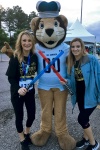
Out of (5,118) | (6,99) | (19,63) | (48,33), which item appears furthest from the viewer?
(6,99)

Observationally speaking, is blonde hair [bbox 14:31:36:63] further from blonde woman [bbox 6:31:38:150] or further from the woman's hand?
the woman's hand

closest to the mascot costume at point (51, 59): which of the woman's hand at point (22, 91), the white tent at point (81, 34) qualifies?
the woman's hand at point (22, 91)

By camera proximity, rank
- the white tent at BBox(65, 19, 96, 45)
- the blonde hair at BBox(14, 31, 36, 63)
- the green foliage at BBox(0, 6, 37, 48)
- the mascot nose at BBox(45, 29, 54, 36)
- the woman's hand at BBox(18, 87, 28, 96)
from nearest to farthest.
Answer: the woman's hand at BBox(18, 87, 28, 96) → the blonde hair at BBox(14, 31, 36, 63) → the mascot nose at BBox(45, 29, 54, 36) → the white tent at BBox(65, 19, 96, 45) → the green foliage at BBox(0, 6, 37, 48)

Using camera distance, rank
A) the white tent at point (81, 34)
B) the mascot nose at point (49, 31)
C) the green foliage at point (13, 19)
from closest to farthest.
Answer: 1. the mascot nose at point (49, 31)
2. the white tent at point (81, 34)
3. the green foliage at point (13, 19)

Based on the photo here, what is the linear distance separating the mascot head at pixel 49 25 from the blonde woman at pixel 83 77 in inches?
13.4

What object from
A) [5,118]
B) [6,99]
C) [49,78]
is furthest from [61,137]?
[6,99]

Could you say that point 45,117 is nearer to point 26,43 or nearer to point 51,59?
point 51,59

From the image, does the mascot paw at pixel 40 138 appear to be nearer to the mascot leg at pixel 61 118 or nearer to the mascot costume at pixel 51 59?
the mascot costume at pixel 51 59

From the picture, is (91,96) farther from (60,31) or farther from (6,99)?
(6,99)

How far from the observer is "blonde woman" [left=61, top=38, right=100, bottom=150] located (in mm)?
3199

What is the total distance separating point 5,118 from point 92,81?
2312 millimetres

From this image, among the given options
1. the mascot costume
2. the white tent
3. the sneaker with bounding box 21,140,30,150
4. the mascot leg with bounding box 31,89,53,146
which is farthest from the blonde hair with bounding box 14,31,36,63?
the white tent

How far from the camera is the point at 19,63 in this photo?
318cm

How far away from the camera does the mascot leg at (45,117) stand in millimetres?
3603
